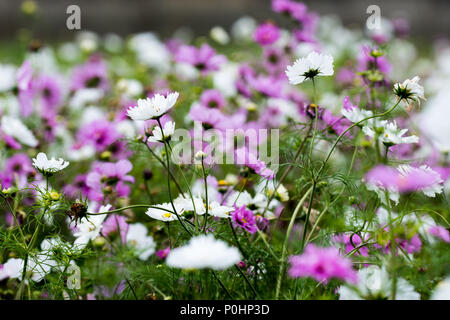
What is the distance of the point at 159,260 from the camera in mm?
840

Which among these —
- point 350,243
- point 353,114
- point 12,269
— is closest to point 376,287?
point 350,243

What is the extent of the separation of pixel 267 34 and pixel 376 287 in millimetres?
885

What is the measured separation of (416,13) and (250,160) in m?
4.03

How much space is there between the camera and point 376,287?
23.5 inches

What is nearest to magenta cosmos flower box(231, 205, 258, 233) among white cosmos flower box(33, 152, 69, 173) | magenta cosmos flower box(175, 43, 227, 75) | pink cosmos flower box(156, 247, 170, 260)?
pink cosmos flower box(156, 247, 170, 260)

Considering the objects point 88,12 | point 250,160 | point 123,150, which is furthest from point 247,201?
point 88,12

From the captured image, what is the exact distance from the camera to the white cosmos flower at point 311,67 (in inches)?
26.1

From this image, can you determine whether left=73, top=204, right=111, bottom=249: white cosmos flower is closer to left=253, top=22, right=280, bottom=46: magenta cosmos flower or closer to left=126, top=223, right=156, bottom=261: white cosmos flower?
left=126, top=223, right=156, bottom=261: white cosmos flower

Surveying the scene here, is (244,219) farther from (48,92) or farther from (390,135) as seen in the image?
(48,92)

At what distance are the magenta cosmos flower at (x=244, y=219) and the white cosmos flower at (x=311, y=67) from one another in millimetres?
192

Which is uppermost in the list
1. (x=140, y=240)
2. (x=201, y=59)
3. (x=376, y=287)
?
(x=201, y=59)

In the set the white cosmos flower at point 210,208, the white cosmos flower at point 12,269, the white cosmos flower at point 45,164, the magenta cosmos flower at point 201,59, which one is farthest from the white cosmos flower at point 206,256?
the magenta cosmos flower at point 201,59

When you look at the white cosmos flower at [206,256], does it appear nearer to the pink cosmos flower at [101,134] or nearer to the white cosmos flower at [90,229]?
the white cosmos flower at [90,229]
